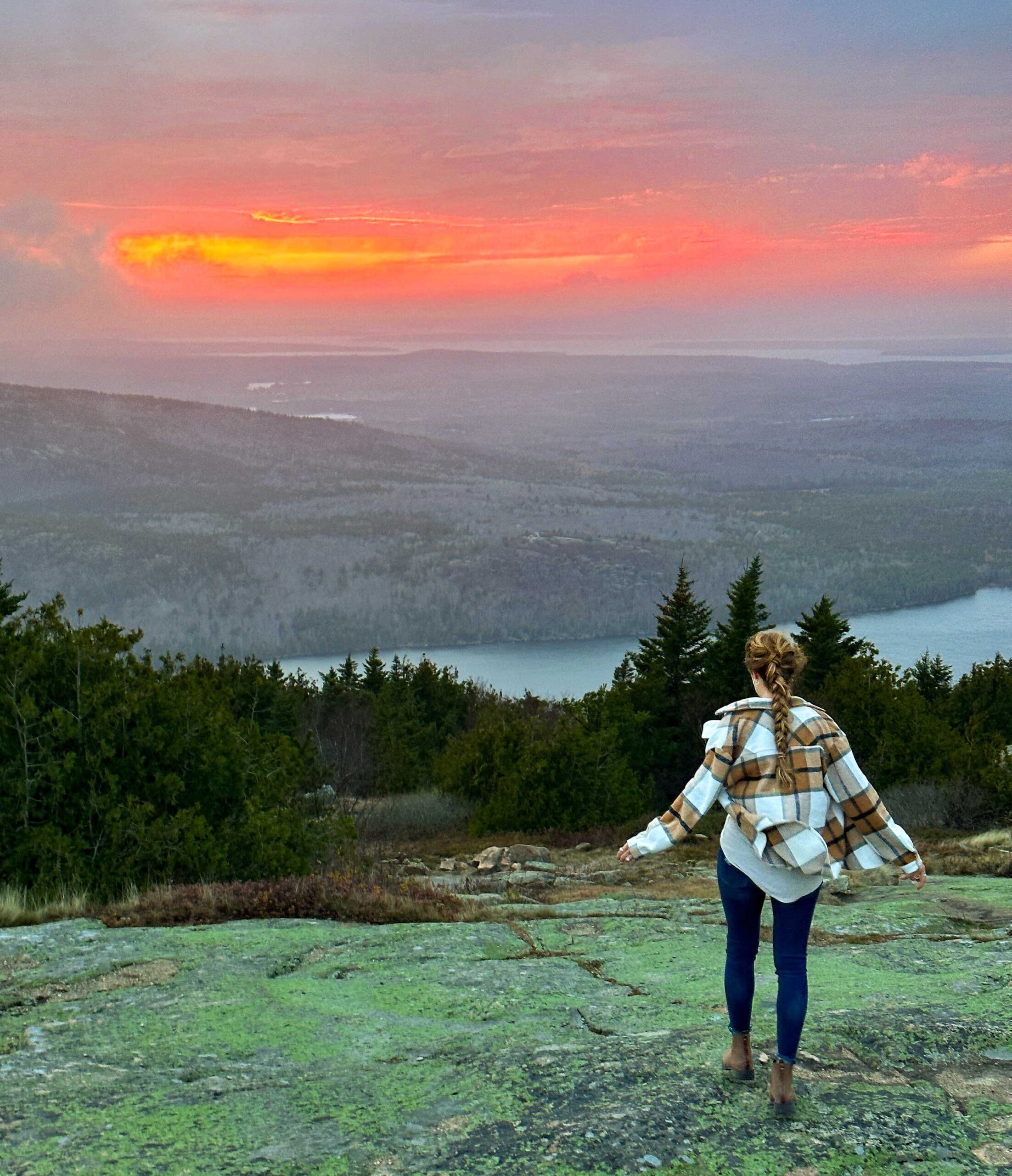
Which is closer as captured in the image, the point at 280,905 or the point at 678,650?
the point at 280,905

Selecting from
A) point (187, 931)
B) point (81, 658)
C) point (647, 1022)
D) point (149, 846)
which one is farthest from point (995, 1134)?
point (81, 658)

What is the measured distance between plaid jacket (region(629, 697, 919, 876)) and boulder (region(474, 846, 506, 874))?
11.0 metres

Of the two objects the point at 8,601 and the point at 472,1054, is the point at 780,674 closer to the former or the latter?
the point at 472,1054

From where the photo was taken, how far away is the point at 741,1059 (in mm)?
4988

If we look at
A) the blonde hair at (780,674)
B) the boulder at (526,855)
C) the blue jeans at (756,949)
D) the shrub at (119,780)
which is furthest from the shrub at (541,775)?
the blonde hair at (780,674)

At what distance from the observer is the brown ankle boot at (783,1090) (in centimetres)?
464

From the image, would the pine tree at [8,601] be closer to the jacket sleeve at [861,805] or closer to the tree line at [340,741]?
the tree line at [340,741]

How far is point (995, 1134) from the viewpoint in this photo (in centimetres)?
460

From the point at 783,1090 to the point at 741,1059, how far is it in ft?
1.16

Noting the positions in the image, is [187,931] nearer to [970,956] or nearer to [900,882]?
[970,956]

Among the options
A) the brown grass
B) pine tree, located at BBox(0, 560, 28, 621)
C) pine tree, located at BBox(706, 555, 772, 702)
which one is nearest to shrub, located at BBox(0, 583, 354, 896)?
the brown grass

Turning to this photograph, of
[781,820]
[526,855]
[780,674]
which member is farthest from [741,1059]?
[526,855]

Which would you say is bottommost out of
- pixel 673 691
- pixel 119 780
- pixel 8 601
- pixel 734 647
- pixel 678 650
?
pixel 673 691

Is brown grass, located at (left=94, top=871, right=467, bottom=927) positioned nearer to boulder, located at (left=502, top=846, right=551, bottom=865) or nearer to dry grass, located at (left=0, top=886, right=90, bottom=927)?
dry grass, located at (left=0, top=886, right=90, bottom=927)
